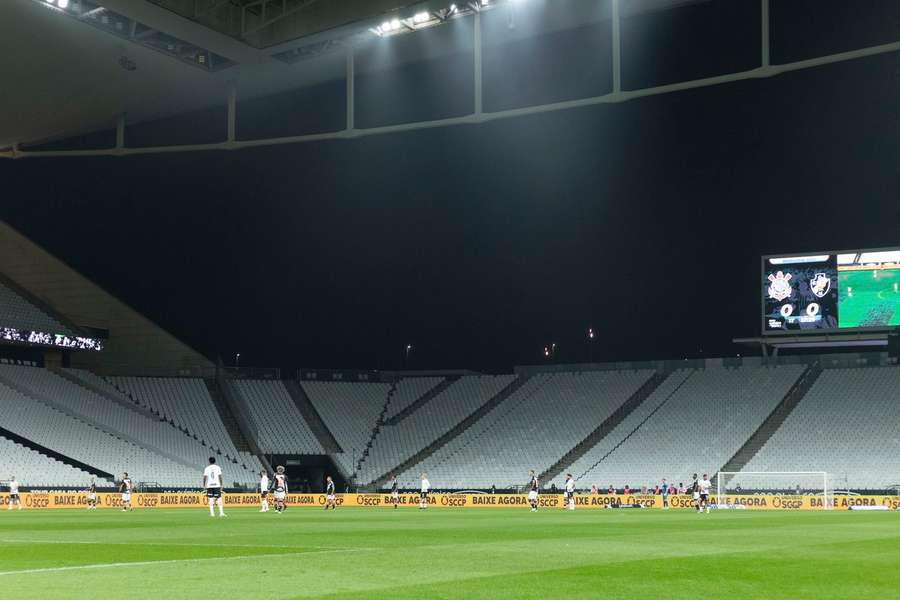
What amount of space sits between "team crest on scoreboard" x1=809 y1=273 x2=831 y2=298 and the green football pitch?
564mm

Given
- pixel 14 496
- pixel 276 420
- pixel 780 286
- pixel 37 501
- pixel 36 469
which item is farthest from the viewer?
pixel 276 420

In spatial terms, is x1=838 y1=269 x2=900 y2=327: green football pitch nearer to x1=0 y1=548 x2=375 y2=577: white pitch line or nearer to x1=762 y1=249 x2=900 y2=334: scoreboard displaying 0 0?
x1=762 y1=249 x2=900 y2=334: scoreboard displaying 0 0

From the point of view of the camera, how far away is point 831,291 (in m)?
56.6

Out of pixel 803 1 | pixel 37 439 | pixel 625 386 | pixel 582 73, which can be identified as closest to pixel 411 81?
pixel 582 73

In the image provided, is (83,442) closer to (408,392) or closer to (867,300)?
(408,392)

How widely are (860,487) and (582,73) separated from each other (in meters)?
29.8

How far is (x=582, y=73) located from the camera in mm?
38031

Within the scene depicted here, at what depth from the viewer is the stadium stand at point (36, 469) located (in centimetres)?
5475

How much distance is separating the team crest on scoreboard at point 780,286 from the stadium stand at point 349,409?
83.2 feet

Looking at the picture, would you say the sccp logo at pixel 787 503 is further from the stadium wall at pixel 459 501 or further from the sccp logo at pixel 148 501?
the sccp logo at pixel 148 501

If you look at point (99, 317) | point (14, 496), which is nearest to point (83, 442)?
point (99, 317)

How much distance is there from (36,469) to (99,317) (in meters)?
14.2

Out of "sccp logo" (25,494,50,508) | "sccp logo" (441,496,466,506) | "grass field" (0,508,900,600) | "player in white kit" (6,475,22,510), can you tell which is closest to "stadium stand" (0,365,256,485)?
"sccp logo" (441,496,466,506)

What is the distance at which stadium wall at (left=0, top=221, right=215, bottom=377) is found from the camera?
6694 centimetres
